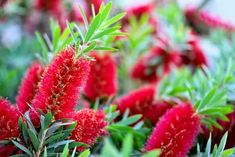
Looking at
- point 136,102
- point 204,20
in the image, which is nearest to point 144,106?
point 136,102

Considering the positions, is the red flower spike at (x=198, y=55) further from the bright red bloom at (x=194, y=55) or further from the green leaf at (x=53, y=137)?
the green leaf at (x=53, y=137)

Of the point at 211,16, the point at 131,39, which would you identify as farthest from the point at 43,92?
the point at 211,16

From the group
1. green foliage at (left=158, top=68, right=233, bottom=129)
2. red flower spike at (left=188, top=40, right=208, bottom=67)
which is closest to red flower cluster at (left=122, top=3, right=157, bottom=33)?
red flower spike at (left=188, top=40, right=208, bottom=67)

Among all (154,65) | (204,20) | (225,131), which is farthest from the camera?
(204,20)

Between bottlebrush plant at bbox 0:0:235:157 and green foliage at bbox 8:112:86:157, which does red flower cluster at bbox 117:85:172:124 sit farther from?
green foliage at bbox 8:112:86:157

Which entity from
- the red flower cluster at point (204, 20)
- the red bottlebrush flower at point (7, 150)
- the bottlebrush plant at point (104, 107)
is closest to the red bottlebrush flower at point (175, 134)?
the bottlebrush plant at point (104, 107)

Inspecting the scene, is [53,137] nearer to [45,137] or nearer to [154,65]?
[45,137]

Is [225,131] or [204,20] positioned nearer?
[225,131]

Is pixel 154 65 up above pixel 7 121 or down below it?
below

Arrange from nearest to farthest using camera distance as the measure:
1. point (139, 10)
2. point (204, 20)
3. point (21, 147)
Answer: point (21, 147) < point (139, 10) < point (204, 20)
